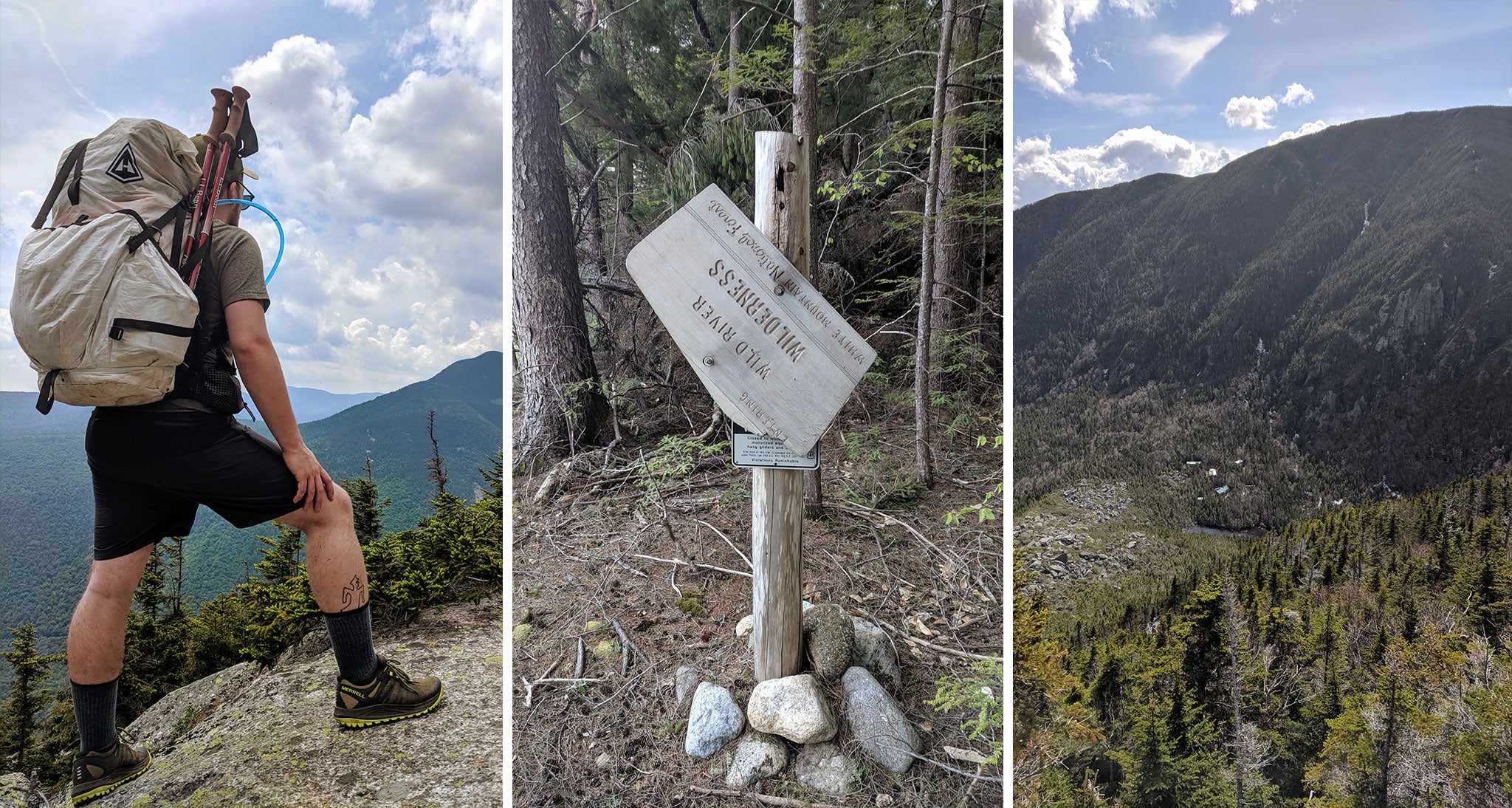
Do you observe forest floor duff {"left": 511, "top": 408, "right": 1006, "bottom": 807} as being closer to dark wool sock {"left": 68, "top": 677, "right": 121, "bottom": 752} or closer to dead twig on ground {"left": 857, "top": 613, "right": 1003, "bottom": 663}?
dead twig on ground {"left": 857, "top": 613, "right": 1003, "bottom": 663}

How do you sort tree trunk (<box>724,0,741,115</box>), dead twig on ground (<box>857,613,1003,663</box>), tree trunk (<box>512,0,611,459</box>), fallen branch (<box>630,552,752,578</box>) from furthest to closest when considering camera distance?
1. tree trunk (<box>512,0,611,459</box>)
2. tree trunk (<box>724,0,741,115</box>)
3. fallen branch (<box>630,552,752,578</box>)
4. dead twig on ground (<box>857,613,1003,663</box>)

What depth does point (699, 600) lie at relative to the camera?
2.88 m

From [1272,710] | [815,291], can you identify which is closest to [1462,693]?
[1272,710]

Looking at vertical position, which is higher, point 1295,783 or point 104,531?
Answer: point 104,531

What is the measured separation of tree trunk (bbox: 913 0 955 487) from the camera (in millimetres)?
2840

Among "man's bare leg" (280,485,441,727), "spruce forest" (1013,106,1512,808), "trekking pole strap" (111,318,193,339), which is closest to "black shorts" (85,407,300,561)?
"man's bare leg" (280,485,441,727)

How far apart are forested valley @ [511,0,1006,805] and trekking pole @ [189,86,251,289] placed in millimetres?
1910

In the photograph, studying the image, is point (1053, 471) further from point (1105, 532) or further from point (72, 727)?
point (72, 727)

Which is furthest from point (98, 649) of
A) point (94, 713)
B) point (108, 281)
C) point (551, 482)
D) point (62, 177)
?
point (551, 482)

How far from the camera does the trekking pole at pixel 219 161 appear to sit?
1.60 meters

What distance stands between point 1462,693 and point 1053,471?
143 cm

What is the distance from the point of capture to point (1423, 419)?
200 centimetres

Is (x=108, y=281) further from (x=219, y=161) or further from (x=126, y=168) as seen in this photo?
(x=219, y=161)

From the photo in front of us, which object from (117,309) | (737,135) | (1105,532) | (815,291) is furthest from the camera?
(737,135)
